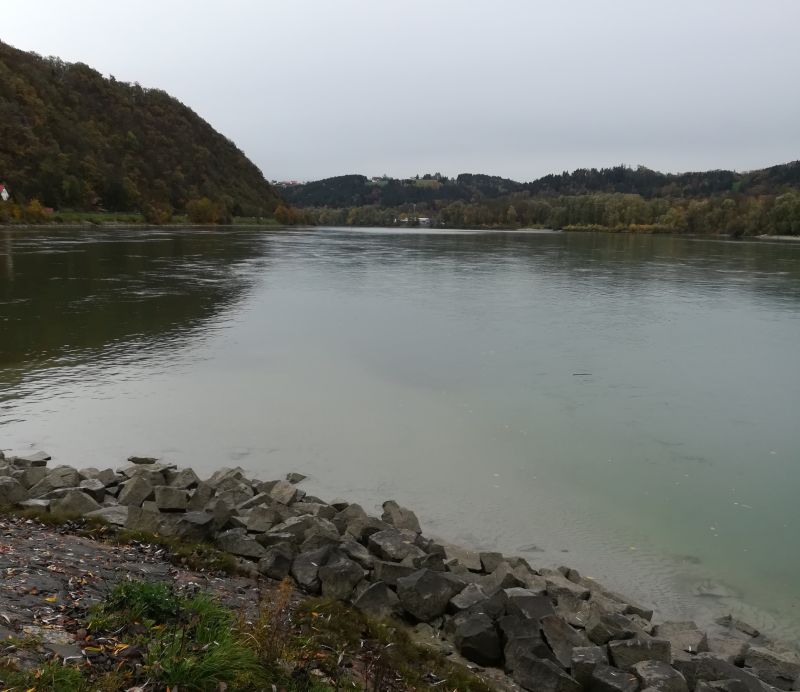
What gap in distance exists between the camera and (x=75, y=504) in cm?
645

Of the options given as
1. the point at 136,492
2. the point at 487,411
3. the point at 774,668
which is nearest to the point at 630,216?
the point at 487,411

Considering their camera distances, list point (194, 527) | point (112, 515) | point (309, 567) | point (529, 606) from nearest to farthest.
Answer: point (529, 606) → point (309, 567) → point (194, 527) → point (112, 515)

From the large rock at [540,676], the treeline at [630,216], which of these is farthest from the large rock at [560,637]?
the treeline at [630,216]

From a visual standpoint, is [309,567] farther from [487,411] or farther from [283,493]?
[487,411]

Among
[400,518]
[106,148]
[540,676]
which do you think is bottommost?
[400,518]

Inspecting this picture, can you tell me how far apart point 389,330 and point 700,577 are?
1272cm

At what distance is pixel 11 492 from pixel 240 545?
9.01 ft

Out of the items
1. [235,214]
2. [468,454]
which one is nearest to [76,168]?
[235,214]

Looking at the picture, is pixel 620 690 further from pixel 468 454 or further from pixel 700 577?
pixel 468 454

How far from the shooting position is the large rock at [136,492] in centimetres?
689

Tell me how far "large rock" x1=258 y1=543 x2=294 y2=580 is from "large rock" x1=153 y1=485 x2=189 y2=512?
1549 millimetres

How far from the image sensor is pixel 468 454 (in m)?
9.14

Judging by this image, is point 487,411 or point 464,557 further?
point 487,411

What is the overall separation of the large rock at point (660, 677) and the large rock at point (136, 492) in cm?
505
